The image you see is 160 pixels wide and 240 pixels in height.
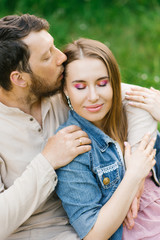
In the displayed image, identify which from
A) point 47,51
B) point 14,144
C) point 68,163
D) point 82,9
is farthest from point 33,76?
point 82,9

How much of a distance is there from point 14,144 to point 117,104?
80cm

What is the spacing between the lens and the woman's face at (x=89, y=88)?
7.59 feet

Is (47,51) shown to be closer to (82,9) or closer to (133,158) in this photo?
(133,158)

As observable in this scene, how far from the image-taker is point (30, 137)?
8.15ft

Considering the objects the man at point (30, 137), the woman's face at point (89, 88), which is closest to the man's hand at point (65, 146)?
the man at point (30, 137)

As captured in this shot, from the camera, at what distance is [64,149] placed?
2301 millimetres

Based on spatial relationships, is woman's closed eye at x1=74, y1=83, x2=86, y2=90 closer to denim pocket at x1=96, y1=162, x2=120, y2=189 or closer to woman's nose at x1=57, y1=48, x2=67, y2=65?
woman's nose at x1=57, y1=48, x2=67, y2=65

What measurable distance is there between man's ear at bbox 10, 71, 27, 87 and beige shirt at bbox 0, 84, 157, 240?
→ 196 millimetres

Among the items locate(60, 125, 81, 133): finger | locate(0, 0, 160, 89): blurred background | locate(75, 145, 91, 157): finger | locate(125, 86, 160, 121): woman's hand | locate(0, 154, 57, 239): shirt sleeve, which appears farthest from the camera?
locate(0, 0, 160, 89): blurred background

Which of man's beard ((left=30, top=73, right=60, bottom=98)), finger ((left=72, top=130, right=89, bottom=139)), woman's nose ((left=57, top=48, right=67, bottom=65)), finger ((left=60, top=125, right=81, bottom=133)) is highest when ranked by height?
woman's nose ((left=57, top=48, right=67, bottom=65))

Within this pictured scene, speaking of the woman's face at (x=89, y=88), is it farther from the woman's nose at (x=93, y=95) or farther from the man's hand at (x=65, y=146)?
the man's hand at (x=65, y=146)

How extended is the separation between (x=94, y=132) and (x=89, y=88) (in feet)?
1.09

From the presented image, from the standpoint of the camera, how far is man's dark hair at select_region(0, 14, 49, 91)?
2.36m

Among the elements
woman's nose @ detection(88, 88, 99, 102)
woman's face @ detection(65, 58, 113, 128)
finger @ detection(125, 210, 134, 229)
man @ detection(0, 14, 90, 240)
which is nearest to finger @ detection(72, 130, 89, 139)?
man @ detection(0, 14, 90, 240)
